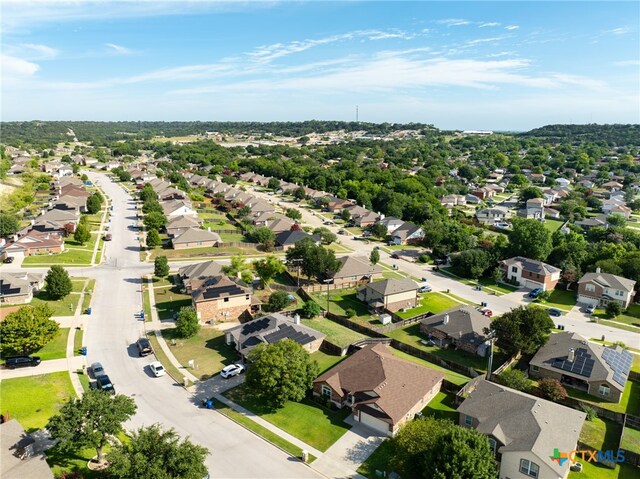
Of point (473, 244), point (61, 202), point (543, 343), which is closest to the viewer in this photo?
point (543, 343)

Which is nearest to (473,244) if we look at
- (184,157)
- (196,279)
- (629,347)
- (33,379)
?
(629,347)

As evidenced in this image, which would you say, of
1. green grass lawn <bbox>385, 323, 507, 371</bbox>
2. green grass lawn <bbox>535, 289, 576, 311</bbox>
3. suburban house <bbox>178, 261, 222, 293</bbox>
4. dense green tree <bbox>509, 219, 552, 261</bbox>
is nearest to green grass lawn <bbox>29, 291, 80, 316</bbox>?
suburban house <bbox>178, 261, 222, 293</bbox>

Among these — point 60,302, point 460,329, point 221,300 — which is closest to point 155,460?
point 221,300

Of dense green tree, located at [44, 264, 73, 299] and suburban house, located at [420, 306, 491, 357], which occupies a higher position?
dense green tree, located at [44, 264, 73, 299]

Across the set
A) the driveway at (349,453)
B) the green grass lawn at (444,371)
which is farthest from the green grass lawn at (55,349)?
the green grass lawn at (444,371)

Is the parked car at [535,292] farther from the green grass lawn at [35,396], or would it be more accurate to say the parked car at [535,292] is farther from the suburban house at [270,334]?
the green grass lawn at [35,396]

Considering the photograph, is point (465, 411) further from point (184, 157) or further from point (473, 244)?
point (184, 157)

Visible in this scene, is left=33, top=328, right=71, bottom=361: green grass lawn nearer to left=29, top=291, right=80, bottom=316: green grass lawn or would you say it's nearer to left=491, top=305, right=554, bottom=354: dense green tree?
left=29, top=291, right=80, bottom=316: green grass lawn
